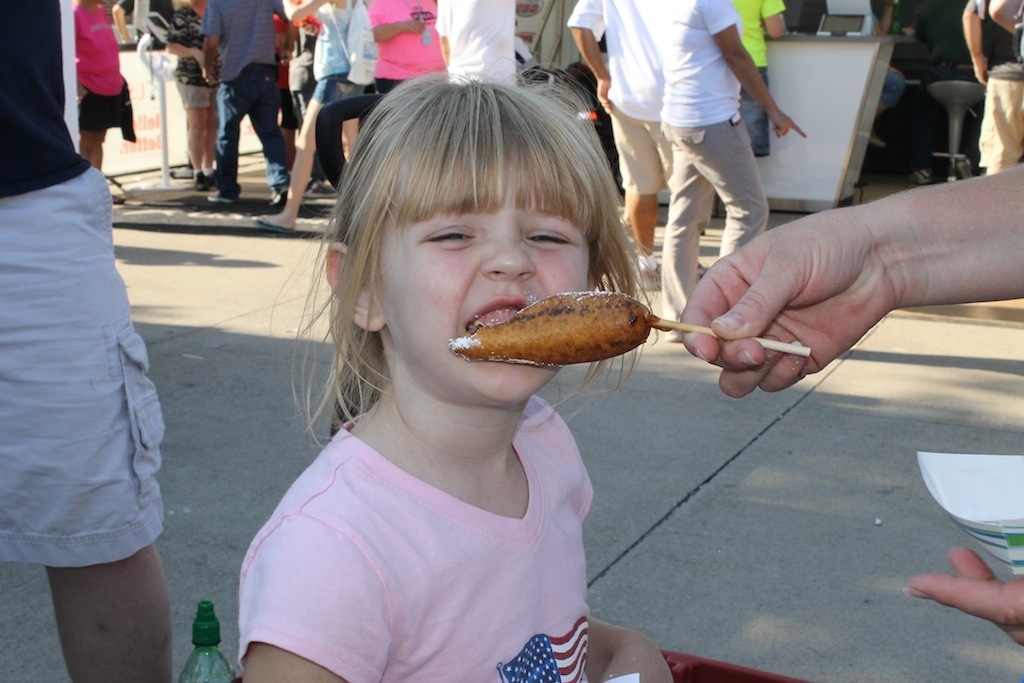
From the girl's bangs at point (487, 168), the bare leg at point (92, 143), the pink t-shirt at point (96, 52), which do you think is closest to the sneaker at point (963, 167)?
the pink t-shirt at point (96, 52)

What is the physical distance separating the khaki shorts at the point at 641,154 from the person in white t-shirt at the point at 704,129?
1.48 feet

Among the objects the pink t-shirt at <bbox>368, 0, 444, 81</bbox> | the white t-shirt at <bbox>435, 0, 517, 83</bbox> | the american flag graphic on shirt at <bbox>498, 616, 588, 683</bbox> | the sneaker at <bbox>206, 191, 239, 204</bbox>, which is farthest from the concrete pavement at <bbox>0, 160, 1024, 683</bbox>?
the sneaker at <bbox>206, 191, 239, 204</bbox>

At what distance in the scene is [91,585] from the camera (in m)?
2.46

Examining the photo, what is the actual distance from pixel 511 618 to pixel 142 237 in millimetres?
7782

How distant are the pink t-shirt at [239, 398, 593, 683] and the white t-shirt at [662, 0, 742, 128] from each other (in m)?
4.04

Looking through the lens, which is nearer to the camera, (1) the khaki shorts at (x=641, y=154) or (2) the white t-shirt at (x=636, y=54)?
(2) the white t-shirt at (x=636, y=54)

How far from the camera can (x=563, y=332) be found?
1702 millimetres

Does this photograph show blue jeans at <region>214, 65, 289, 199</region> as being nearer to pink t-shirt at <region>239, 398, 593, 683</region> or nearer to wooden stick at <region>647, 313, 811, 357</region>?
pink t-shirt at <region>239, 398, 593, 683</region>

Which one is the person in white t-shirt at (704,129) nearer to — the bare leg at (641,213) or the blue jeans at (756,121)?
the bare leg at (641,213)

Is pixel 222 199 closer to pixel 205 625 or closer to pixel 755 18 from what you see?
pixel 755 18

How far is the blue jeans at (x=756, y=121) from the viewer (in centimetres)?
891

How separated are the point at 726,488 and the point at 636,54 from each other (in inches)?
111

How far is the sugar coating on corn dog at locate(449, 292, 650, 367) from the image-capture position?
171 centimetres

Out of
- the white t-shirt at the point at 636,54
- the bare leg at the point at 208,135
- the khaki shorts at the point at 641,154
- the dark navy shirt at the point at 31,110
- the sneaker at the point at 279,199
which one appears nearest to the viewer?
the dark navy shirt at the point at 31,110
